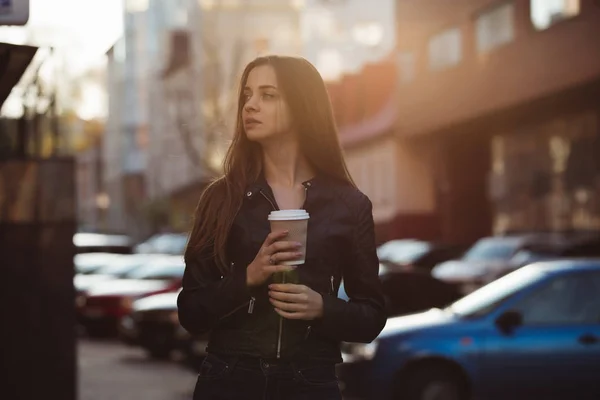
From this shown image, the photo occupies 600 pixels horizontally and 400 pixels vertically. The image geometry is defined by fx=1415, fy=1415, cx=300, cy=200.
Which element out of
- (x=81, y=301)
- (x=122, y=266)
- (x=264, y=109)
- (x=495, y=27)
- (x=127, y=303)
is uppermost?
(x=495, y=27)

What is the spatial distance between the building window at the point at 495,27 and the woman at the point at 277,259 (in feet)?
108

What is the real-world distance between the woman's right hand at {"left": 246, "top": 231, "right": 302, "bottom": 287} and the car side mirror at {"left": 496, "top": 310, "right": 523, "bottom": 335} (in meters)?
8.62

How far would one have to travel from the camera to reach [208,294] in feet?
13.5

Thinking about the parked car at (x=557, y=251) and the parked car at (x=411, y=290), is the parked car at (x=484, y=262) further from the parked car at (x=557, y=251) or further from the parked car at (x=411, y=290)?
the parked car at (x=411, y=290)

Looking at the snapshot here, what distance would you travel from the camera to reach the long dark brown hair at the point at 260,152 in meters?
4.19

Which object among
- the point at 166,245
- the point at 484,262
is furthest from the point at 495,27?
the point at 166,245

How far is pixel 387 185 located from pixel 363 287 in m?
52.4

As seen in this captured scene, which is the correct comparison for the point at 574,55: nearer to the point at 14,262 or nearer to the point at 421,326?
the point at 421,326

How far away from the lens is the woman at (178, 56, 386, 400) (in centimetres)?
408

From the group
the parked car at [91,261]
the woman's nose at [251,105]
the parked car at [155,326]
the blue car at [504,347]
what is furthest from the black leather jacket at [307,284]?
the parked car at [91,261]

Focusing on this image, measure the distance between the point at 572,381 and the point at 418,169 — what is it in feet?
136

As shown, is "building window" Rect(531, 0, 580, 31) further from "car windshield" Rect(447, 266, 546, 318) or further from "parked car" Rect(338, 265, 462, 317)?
"car windshield" Rect(447, 266, 546, 318)

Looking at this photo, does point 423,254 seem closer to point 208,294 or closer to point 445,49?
point 445,49

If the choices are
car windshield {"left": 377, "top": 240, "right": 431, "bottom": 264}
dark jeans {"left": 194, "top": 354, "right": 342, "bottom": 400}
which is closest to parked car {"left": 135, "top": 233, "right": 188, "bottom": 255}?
car windshield {"left": 377, "top": 240, "right": 431, "bottom": 264}
